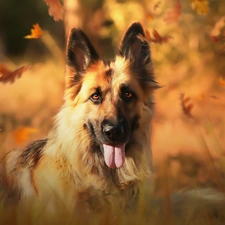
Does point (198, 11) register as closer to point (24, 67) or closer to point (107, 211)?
point (24, 67)

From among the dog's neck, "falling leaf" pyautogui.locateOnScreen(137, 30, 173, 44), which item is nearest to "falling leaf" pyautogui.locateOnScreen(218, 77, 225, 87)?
"falling leaf" pyautogui.locateOnScreen(137, 30, 173, 44)

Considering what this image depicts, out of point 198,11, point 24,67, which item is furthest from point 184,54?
point 24,67

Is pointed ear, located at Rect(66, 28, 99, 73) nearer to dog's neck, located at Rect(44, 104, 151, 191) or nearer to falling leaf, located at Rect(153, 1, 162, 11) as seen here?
dog's neck, located at Rect(44, 104, 151, 191)

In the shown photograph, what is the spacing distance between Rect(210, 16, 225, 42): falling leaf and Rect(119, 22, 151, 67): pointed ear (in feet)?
1.12

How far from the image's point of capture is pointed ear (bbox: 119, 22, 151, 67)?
1.72 metres

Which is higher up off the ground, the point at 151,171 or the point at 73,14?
the point at 73,14

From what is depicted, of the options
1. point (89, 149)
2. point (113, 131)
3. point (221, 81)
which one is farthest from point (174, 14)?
point (89, 149)

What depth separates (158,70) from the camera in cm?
177

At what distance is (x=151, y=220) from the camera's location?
1.68m

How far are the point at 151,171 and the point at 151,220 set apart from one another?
0.21m

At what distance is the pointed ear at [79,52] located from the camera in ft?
5.59

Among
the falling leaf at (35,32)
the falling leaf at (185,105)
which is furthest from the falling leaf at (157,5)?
the falling leaf at (35,32)

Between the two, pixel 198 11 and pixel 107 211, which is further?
pixel 198 11

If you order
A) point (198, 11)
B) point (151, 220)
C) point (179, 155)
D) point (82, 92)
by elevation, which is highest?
point (198, 11)
